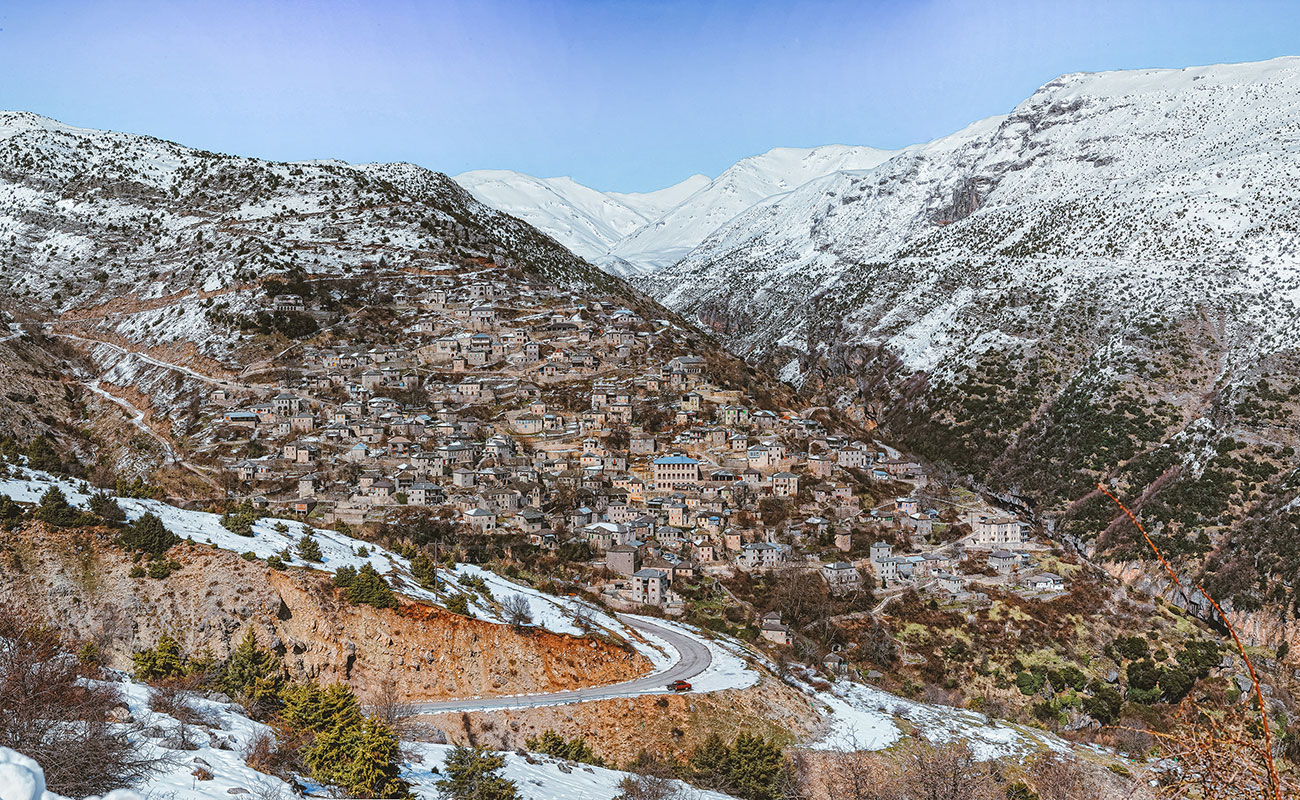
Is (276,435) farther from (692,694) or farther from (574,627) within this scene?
(692,694)

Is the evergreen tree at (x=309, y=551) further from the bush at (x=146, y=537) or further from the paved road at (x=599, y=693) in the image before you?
the paved road at (x=599, y=693)

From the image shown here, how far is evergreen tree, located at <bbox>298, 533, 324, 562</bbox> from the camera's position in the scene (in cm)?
3541

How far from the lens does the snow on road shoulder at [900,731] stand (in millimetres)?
34594

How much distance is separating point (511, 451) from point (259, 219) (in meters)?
57.7

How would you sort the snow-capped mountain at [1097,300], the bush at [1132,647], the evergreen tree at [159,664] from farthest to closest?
the snow-capped mountain at [1097,300]
the bush at [1132,647]
the evergreen tree at [159,664]

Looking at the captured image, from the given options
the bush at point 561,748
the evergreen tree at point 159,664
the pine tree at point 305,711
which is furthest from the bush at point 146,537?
A: the bush at point 561,748

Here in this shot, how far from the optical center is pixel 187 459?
2660 inches

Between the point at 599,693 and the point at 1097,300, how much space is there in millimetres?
100352

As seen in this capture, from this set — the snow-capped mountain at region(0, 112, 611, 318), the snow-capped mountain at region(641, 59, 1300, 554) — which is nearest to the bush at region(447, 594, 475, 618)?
the snow-capped mountain at region(0, 112, 611, 318)

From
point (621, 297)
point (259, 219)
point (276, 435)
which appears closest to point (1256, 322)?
point (621, 297)

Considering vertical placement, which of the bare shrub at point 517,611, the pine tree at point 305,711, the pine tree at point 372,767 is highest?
the pine tree at point 372,767

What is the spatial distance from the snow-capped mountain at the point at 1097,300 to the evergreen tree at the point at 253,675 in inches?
3101

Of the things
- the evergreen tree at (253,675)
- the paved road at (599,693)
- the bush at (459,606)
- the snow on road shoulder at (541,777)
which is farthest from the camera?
the bush at (459,606)

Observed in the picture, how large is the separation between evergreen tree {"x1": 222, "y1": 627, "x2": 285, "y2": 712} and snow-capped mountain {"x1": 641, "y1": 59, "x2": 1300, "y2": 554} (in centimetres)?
7876
